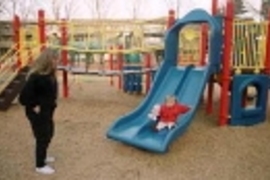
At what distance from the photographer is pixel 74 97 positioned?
1145cm

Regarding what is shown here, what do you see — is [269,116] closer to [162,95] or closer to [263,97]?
[263,97]

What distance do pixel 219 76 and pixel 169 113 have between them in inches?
63.5

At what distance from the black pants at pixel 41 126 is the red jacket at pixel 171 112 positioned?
203cm

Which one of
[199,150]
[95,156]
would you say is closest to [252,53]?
[199,150]

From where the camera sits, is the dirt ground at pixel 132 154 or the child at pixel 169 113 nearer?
the dirt ground at pixel 132 154

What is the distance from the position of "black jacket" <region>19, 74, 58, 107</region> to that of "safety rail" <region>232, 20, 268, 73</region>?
409 centimetres

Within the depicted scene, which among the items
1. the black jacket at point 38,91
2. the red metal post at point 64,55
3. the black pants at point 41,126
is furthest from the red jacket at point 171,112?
the red metal post at point 64,55

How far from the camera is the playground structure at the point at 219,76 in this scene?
728 cm

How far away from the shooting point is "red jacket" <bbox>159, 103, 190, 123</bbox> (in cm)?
706

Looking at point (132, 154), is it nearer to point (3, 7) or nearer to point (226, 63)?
point (226, 63)

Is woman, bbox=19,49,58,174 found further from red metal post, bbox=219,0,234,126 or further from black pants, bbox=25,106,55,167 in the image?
red metal post, bbox=219,0,234,126

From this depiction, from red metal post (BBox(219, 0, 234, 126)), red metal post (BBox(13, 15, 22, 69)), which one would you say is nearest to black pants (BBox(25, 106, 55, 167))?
red metal post (BBox(219, 0, 234, 126))

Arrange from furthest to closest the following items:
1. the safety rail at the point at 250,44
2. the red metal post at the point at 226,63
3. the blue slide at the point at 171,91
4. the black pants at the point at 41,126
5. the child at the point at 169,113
→ the safety rail at the point at 250,44 < the red metal post at the point at 226,63 < the child at the point at 169,113 < the blue slide at the point at 171,91 < the black pants at the point at 41,126

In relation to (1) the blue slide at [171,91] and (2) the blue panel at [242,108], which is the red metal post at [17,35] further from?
(2) the blue panel at [242,108]
